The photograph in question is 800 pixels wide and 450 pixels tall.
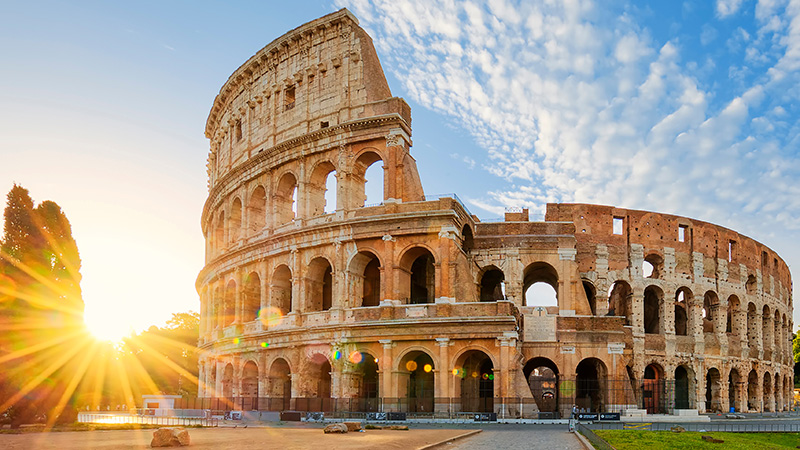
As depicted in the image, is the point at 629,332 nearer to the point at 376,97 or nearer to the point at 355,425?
the point at 376,97

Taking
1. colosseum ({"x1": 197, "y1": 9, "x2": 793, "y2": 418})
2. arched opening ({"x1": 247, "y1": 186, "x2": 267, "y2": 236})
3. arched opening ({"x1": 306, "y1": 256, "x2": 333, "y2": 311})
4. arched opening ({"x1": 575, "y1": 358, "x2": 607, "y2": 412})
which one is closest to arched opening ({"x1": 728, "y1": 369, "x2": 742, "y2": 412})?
colosseum ({"x1": 197, "y1": 9, "x2": 793, "y2": 418})

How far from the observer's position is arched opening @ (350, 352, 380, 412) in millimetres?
30547

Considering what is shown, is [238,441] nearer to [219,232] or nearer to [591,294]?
[219,232]

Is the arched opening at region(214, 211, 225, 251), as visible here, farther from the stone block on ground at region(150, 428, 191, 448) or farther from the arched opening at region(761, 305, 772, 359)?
the arched opening at region(761, 305, 772, 359)

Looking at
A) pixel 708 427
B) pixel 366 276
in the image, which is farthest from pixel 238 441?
pixel 708 427

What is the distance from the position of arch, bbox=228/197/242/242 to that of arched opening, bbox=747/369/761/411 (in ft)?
109

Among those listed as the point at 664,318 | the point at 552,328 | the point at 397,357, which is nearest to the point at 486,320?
the point at 397,357

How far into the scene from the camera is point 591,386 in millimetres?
36281

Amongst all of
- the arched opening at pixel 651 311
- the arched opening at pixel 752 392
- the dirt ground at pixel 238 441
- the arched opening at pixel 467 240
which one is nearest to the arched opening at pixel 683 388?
the arched opening at pixel 651 311

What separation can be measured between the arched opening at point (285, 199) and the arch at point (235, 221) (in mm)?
4266

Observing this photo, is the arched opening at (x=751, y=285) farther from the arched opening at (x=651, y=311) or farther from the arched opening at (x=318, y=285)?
the arched opening at (x=318, y=285)

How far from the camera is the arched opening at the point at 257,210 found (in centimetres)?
3769

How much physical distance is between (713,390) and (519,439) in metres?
28.5

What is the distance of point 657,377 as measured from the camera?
40750 millimetres
